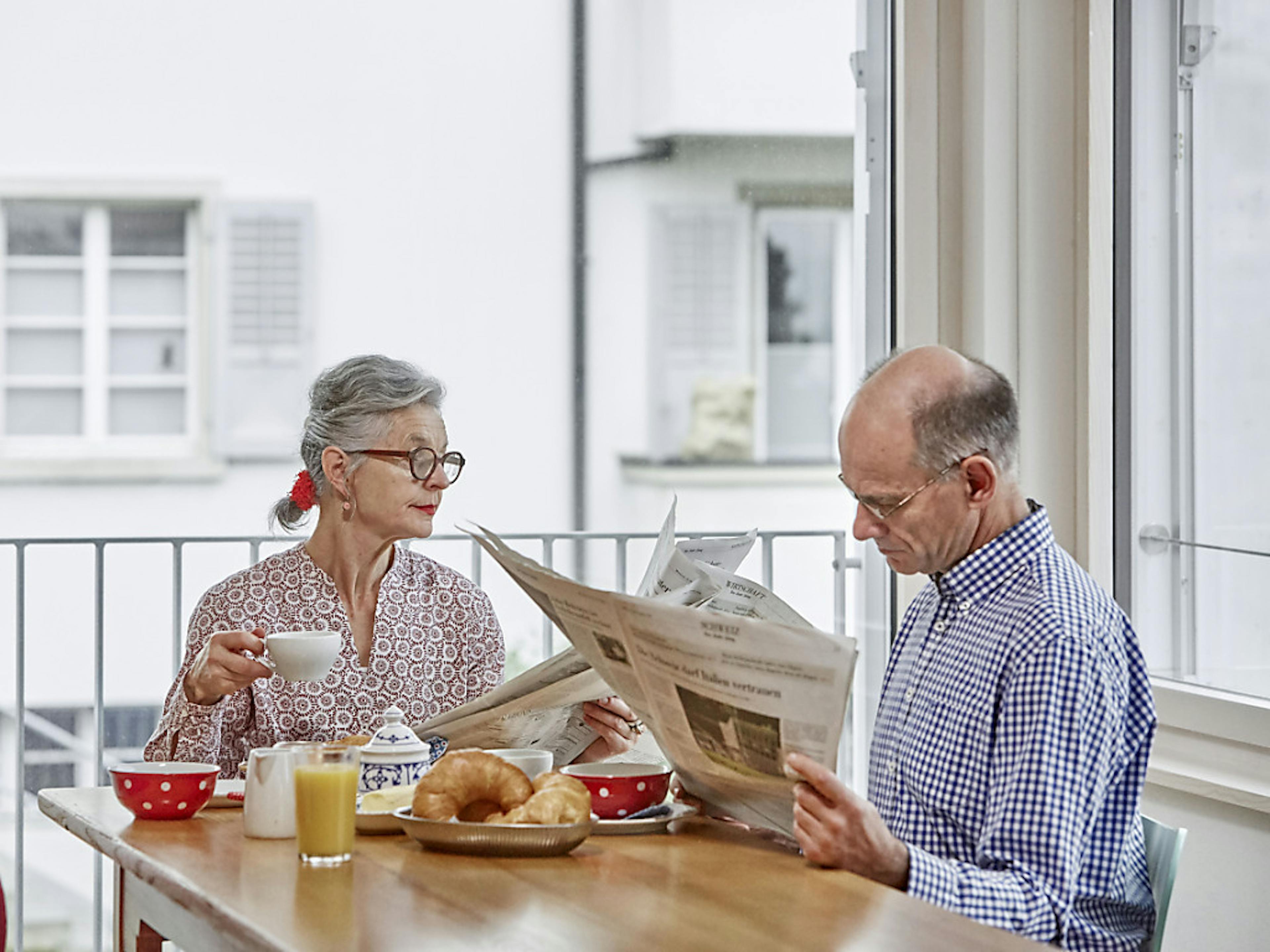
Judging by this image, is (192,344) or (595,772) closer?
(595,772)

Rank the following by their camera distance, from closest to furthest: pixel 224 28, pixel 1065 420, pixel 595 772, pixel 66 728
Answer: pixel 595 772 → pixel 1065 420 → pixel 66 728 → pixel 224 28

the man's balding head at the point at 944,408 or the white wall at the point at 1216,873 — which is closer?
the man's balding head at the point at 944,408

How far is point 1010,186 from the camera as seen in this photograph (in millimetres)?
2705

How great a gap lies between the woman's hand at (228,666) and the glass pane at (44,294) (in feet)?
16.2

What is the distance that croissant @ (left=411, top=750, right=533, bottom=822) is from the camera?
1.43m

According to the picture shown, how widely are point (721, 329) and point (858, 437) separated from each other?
20.0 ft

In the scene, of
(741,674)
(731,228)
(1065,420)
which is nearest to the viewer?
(741,674)

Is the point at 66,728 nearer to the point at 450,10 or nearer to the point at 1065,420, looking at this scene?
the point at 450,10

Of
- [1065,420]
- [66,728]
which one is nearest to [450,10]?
[66,728]

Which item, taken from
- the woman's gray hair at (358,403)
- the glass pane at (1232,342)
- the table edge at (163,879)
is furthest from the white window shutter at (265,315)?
the table edge at (163,879)

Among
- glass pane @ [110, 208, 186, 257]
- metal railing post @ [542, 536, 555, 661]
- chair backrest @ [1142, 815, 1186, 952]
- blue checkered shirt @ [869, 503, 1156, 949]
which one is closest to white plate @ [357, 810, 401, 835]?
blue checkered shirt @ [869, 503, 1156, 949]

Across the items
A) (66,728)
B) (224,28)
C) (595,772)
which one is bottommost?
(66,728)

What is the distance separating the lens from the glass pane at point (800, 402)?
25.1 feet

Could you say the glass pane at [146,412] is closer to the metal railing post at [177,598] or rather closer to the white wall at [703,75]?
the white wall at [703,75]
